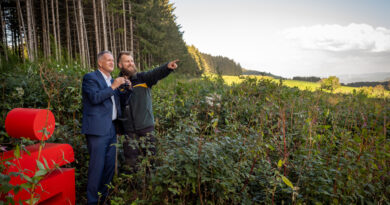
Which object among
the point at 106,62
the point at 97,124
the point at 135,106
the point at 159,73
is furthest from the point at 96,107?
the point at 159,73

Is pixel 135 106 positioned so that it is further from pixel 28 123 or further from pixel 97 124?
pixel 28 123

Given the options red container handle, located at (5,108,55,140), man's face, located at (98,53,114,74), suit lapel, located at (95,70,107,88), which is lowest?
red container handle, located at (5,108,55,140)

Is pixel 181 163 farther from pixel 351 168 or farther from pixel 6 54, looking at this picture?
pixel 6 54

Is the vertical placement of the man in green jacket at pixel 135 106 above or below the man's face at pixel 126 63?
below

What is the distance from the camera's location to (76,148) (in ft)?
12.9

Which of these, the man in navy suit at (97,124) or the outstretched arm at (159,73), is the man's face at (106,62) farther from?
the outstretched arm at (159,73)

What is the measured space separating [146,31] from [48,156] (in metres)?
21.5

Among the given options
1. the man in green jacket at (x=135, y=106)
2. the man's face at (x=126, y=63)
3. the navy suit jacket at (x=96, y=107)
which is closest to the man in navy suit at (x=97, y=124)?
the navy suit jacket at (x=96, y=107)

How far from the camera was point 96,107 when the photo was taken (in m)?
2.96

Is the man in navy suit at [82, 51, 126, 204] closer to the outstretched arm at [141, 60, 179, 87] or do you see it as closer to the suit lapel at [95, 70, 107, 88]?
the suit lapel at [95, 70, 107, 88]

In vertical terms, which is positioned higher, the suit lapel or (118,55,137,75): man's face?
(118,55,137,75): man's face

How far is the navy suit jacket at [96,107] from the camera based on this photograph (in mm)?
2846

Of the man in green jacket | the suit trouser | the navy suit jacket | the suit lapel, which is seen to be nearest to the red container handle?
the navy suit jacket

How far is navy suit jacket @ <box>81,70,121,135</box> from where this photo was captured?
112 inches
